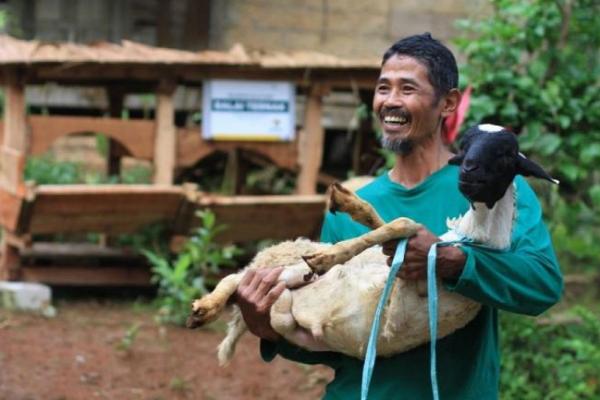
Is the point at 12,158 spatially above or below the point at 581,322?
above

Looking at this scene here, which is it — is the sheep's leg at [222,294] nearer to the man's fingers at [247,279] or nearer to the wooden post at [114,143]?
the man's fingers at [247,279]

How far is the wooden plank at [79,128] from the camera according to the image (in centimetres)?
696

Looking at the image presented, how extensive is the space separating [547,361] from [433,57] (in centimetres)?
343

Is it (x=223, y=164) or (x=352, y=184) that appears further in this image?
(x=223, y=164)

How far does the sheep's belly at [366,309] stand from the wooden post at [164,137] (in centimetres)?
434

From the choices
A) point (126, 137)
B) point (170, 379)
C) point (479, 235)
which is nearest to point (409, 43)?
point (479, 235)

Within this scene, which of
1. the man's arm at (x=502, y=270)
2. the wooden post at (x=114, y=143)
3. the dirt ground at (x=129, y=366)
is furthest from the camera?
the wooden post at (x=114, y=143)

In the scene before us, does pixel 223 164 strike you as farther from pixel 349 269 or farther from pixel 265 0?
pixel 349 269

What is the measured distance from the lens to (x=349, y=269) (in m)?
2.99

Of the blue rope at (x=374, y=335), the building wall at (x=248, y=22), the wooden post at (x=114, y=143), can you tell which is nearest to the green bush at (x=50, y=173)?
the wooden post at (x=114, y=143)

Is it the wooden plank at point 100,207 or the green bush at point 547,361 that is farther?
the wooden plank at point 100,207

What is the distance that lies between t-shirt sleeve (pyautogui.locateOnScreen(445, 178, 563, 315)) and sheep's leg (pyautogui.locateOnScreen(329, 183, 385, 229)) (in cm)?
26

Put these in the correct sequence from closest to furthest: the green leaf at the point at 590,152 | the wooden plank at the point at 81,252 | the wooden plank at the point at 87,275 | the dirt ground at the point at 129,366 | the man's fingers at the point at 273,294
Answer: the man's fingers at the point at 273,294 → the dirt ground at the point at 129,366 → the green leaf at the point at 590,152 → the wooden plank at the point at 87,275 → the wooden plank at the point at 81,252

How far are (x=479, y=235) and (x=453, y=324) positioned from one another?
26cm
